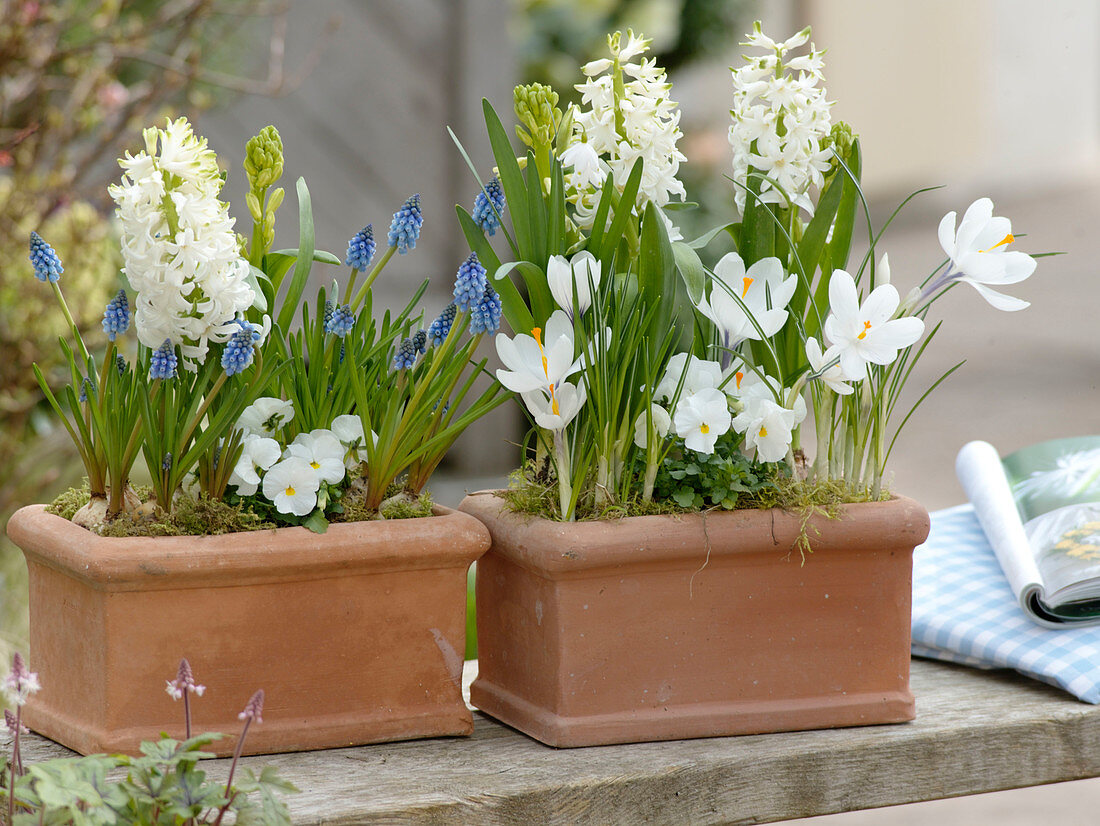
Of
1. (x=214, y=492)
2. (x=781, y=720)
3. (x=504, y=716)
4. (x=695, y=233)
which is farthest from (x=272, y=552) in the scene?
(x=695, y=233)

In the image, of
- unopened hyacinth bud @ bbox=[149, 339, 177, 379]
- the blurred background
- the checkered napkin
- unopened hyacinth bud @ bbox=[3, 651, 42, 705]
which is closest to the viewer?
unopened hyacinth bud @ bbox=[3, 651, 42, 705]

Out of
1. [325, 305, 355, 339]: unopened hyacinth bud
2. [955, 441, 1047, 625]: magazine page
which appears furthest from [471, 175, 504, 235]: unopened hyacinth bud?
[955, 441, 1047, 625]: magazine page

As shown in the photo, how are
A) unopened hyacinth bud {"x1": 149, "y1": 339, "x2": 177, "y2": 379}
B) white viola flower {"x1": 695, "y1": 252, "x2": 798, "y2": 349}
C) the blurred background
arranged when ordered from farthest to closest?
the blurred background < white viola flower {"x1": 695, "y1": 252, "x2": 798, "y2": 349} < unopened hyacinth bud {"x1": 149, "y1": 339, "x2": 177, "y2": 379}

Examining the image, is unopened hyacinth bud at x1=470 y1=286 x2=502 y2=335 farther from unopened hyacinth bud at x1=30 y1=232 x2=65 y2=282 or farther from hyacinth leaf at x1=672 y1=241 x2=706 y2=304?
unopened hyacinth bud at x1=30 y1=232 x2=65 y2=282

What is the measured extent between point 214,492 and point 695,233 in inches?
166

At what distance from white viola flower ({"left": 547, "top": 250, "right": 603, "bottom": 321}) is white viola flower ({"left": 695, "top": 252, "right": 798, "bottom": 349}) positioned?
0.29 ft

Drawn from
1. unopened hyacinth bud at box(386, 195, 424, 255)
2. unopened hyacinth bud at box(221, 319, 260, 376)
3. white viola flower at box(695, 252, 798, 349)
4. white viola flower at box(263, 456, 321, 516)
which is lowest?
white viola flower at box(263, 456, 321, 516)

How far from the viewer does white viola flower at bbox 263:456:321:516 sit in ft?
2.96

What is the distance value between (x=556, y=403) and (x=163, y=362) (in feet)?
0.90

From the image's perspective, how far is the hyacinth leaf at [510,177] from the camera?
915mm

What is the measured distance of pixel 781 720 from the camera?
0.97 metres

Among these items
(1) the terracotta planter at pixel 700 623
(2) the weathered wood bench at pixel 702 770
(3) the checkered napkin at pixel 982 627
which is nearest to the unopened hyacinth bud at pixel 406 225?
(1) the terracotta planter at pixel 700 623

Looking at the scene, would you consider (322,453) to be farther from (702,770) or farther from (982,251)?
(982,251)

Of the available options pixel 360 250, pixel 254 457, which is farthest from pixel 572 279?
pixel 254 457
